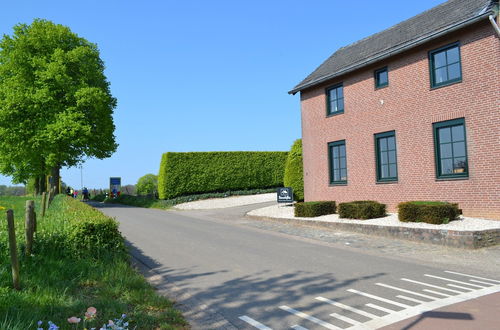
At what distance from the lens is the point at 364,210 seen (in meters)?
13.9

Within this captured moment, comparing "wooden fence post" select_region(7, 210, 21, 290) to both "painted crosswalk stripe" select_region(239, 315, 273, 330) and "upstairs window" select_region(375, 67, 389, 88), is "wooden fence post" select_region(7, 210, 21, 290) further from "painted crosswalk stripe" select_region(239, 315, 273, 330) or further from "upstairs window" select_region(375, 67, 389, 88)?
"upstairs window" select_region(375, 67, 389, 88)

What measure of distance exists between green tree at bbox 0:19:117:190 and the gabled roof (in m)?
16.2

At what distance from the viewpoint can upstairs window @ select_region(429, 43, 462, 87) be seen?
13.4 m

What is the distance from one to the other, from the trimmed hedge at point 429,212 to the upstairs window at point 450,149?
1572mm

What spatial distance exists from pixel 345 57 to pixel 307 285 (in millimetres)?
15514

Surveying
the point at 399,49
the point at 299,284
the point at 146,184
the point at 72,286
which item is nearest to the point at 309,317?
the point at 299,284

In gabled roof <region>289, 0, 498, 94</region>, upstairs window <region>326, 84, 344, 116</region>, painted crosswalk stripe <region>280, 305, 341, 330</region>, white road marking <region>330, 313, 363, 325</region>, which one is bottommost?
white road marking <region>330, 313, 363, 325</region>

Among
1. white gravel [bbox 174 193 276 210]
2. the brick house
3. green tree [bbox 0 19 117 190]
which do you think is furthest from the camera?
green tree [bbox 0 19 117 190]

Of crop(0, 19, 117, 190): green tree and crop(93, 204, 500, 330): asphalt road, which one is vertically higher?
crop(0, 19, 117, 190): green tree

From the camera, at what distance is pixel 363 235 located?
1229 cm

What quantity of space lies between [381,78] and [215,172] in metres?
18.0

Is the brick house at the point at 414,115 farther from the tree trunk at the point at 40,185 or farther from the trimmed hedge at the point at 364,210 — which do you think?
A: the tree trunk at the point at 40,185

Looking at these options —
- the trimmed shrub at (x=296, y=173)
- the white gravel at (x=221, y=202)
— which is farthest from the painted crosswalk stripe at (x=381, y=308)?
the white gravel at (x=221, y=202)

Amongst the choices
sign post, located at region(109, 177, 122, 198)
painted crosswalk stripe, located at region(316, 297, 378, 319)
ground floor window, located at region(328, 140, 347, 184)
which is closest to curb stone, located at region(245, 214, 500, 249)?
ground floor window, located at region(328, 140, 347, 184)
